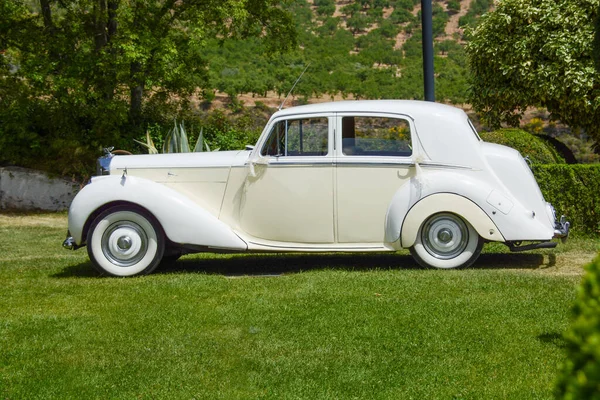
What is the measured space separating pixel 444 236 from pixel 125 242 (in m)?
3.19

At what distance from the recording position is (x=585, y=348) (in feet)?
4.85

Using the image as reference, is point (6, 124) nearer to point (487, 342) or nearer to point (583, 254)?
point (583, 254)

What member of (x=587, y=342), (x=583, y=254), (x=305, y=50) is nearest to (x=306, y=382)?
(x=587, y=342)

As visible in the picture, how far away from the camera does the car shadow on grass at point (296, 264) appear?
26.3 feet

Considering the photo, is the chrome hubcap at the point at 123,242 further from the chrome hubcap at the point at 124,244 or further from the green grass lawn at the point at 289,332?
the green grass lawn at the point at 289,332

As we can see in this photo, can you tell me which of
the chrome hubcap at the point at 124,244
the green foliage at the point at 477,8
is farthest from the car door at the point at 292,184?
the green foliage at the point at 477,8

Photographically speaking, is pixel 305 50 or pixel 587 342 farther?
pixel 305 50

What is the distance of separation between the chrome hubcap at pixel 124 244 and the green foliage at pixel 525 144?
585 centimetres

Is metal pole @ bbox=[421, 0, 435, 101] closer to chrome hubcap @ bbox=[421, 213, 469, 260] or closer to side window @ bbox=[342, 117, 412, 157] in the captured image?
side window @ bbox=[342, 117, 412, 157]

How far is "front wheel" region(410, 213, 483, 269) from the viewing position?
7551mm

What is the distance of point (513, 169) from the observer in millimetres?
7613

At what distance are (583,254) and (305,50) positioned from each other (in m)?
35.2

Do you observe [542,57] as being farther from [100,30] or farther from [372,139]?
[100,30]

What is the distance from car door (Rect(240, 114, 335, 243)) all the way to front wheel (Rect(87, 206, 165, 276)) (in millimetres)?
933
